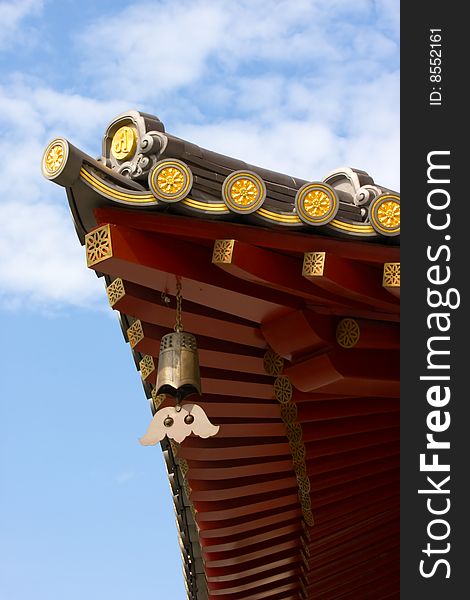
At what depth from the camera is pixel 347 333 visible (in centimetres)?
652

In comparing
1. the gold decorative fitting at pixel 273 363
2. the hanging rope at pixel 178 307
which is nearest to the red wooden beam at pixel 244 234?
the hanging rope at pixel 178 307

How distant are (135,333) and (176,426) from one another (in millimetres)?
1239

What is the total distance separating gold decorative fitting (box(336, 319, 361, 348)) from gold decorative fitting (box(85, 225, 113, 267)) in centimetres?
185

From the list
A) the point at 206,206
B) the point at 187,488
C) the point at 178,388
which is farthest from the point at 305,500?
the point at 206,206

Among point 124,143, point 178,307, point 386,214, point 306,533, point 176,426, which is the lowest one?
point 176,426

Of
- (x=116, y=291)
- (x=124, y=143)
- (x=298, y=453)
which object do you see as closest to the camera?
(x=124, y=143)

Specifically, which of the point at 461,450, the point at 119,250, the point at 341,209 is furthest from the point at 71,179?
the point at 461,450

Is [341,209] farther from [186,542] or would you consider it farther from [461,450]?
[186,542]

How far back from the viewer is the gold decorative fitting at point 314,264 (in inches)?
220

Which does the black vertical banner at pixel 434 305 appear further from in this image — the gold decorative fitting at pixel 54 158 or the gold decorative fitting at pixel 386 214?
the gold decorative fitting at pixel 54 158

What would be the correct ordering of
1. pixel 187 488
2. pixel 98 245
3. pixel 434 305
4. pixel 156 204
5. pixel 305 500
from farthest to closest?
pixel 187 488 < pixel 305 500 < pixel 98 245 < pixel 156 204 < pixel 434 305

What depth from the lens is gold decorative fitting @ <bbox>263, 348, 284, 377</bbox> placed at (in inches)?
267

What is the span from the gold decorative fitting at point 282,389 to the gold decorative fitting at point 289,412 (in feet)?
0.52

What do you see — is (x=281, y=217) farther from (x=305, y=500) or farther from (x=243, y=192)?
(x=305, y=500)
